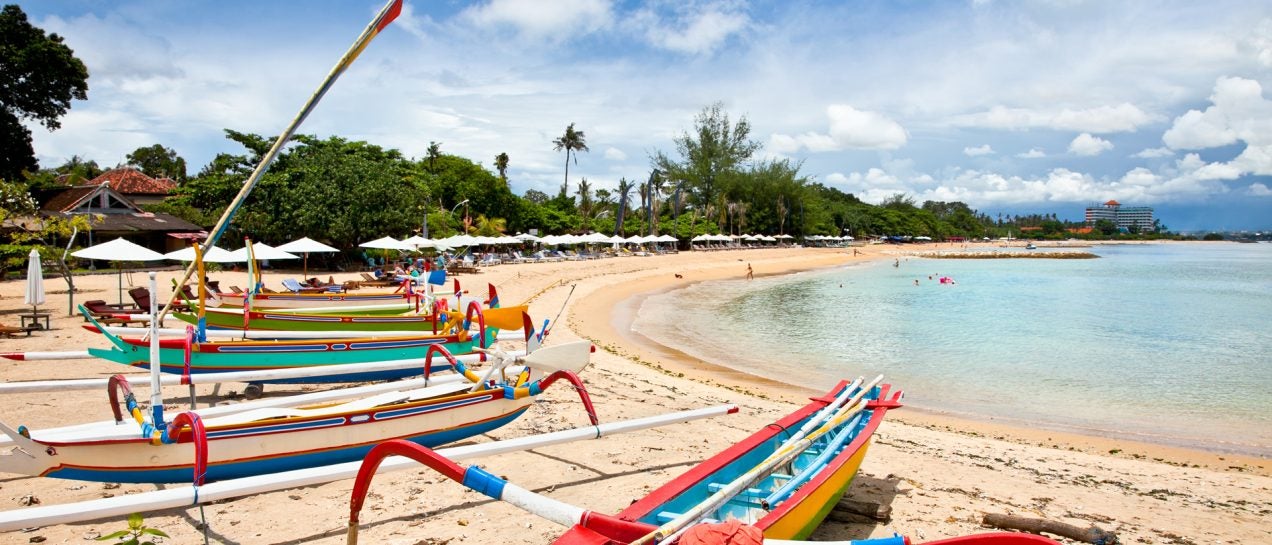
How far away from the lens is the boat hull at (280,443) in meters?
4.68

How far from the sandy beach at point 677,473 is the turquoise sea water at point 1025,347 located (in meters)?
1.96

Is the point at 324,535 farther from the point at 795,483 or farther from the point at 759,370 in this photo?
the point at 759,370

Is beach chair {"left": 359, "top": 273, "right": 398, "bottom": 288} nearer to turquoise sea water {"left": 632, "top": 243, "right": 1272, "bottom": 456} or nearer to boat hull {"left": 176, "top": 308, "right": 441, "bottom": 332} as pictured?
turquoise sea water {"left": 632, "top": 243, "right": 1272, "bottom": 456}

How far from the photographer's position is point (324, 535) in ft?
15.8

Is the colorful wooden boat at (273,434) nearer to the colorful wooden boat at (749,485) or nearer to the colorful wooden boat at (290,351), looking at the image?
the colorful wooden boat at (290,351)

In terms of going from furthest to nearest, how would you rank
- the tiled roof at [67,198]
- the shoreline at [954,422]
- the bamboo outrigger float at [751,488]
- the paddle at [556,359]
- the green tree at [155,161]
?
the green tree at [155,161] → the tiled roof at [67,198] → the shoreline at [954,422] → the paddle at [556,359] → the bamboo outrigger float at [751,488]

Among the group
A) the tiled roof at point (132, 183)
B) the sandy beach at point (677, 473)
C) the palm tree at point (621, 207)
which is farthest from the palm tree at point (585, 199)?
the sandy beach at point (677, 473)

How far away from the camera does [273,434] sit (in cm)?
527

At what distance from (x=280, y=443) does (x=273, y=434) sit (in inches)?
3.9

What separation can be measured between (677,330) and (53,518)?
18.6 meters

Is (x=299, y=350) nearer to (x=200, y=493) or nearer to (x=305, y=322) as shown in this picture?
(x=305, y=322)

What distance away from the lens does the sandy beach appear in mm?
5074

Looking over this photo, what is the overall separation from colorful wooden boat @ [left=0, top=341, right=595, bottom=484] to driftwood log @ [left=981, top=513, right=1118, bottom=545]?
3.61 metres

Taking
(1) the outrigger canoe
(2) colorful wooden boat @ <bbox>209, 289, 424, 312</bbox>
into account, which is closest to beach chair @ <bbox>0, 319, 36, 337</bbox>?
(2) colorful wooden boat @ <bbox>209, 289, 424, 312</bbox>
